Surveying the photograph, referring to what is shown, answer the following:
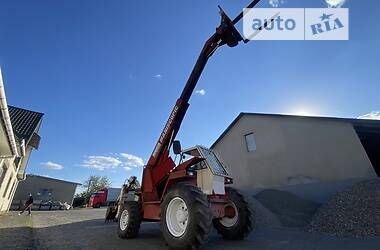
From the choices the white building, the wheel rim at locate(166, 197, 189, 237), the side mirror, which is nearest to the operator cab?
the side mirror

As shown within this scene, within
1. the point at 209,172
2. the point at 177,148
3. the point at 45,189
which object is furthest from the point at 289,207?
the point at 45,189

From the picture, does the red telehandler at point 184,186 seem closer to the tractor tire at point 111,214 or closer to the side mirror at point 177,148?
the side mirror at point 177,148

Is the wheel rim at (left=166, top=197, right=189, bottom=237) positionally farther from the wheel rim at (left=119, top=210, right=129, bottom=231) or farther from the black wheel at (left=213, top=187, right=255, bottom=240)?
the wheel rim at (left=119, top=210, right=129, bottom=231)

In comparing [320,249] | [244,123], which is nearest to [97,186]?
[244,123]

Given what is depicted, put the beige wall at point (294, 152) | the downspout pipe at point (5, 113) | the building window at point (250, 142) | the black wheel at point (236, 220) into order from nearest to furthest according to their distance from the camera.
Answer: the downspout pipe at point (5, 113)
the black wheel at point (236, 220)
the beige wall at point (294, 152)
the building window at point (250, 142)

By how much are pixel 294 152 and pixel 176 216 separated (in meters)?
13.1

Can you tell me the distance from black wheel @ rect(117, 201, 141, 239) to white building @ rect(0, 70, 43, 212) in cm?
427

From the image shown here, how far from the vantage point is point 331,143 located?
1447cm

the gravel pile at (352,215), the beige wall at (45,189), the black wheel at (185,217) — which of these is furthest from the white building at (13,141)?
the beige wall at (45,189)

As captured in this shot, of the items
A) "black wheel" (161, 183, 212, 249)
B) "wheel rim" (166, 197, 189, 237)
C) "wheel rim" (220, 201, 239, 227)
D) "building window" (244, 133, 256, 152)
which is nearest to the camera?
→ "black wheel" (161, 183, 212, 249)

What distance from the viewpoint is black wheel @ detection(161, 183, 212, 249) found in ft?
14.8

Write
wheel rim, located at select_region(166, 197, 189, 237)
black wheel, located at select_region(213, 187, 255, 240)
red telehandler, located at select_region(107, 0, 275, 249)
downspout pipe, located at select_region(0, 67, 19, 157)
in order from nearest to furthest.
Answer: downspout pipe, located at select_region(0, 67, 19, 157)
wheel rim, located at select_region(166, 197, 189, 237)
red telehandler, located at select_region(107, 0, 275, 249)
black wheel, located at select_region(213, 187, 255, 240)

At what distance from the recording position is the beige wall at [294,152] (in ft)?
45.2

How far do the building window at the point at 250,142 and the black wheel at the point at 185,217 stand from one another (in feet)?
48.8
